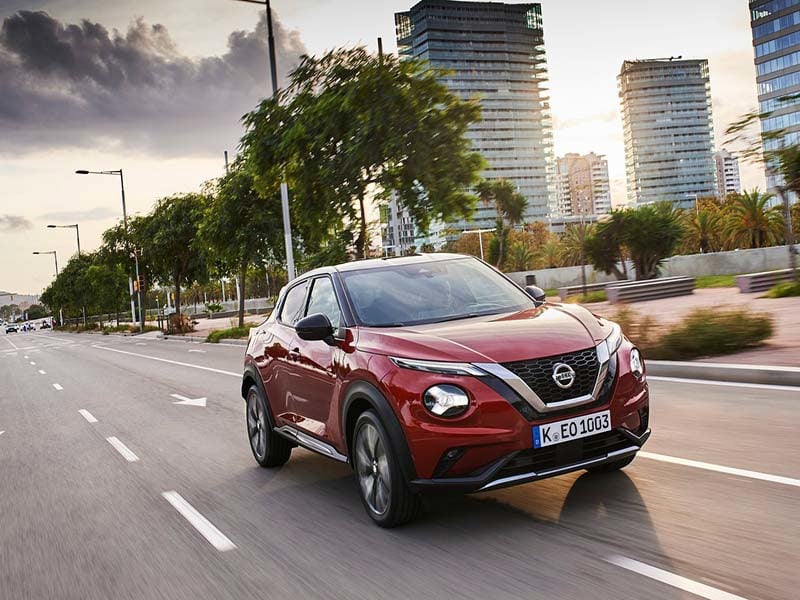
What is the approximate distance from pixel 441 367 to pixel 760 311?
1120 cm

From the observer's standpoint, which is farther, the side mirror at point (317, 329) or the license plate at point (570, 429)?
the side mirror at point (317, 329)

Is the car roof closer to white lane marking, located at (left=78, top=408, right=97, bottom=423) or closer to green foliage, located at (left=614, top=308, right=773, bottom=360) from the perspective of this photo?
green foliage, located at (left=614, top=308, right=773, bottom=360)

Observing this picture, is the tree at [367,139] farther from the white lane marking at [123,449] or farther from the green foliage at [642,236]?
the green foliage at [642,236]

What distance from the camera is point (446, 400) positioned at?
474cm

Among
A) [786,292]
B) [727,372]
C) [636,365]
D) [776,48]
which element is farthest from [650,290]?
[776,48]

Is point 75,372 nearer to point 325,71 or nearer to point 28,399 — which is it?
point 28,399

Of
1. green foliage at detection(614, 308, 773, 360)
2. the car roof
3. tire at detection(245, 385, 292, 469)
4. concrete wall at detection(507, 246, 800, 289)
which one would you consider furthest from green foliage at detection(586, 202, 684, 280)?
the car roof

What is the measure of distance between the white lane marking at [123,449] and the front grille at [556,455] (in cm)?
549

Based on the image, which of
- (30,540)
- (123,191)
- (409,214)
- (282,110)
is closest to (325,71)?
(282,110)

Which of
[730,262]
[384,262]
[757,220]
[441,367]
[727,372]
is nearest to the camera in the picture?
[441,367]

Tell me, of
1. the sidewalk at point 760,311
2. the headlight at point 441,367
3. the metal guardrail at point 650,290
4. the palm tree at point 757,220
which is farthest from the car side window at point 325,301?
the palm tree at point 757,220

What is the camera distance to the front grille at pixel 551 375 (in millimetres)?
4740

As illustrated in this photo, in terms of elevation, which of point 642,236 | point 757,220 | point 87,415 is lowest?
point 87,415

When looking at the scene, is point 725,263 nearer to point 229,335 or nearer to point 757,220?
point 757,220
